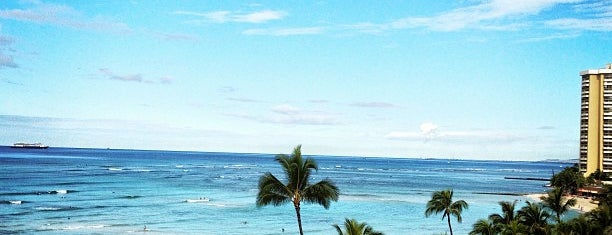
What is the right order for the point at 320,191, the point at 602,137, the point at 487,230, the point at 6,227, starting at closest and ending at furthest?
1. the point at 320,191
2. the point at 487,230
3. the point at 6,227
4. the point at 602,137

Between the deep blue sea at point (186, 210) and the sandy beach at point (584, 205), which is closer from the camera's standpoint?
the deep blue sea at point (186, 210)

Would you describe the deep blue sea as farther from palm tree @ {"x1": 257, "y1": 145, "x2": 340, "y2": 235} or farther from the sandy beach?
palm tree @ {"x1": 257, "y1": 145, "x2": 340, "y2": 235}

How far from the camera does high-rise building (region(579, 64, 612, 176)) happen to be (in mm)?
151375

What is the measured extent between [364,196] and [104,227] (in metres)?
68.7

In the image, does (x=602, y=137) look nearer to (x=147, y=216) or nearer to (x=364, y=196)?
(x=364, y=196)

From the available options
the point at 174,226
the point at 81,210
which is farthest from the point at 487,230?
the point at 81,210

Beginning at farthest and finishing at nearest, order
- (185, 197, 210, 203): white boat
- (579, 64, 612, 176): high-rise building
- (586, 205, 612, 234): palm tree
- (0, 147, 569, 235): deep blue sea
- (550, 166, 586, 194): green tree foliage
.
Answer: (579, 64, 612, 176): high-rise building → (550, 166, 586, 194): green tree foliage → (185, 197, 210, 203): white boat → (0, 147, 569, 235): deep blue sea → (586, 205, 612, 234): palm tree

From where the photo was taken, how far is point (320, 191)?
36312 millimetres

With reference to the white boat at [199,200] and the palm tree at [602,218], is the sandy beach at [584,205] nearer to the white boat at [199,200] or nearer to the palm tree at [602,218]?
the palm tree at [602,218]

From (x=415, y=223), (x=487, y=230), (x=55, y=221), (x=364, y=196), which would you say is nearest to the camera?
(x=487, y=230)

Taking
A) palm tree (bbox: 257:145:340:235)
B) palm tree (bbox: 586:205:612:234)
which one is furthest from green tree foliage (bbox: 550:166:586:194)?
palm tree (bbox: 257:145:340:235)

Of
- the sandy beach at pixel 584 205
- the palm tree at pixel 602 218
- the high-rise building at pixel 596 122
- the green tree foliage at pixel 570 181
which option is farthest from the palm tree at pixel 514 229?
the high-rise building at pixel 596 122

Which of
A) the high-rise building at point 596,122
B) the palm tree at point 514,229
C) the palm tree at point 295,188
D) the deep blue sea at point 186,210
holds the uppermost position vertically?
the high-rise building at point 596,122

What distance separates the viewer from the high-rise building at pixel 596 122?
497 feet
